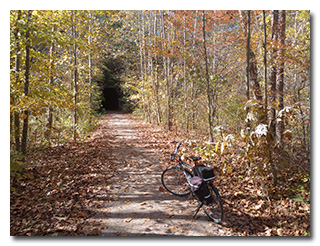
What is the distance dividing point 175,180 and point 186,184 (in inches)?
9.7

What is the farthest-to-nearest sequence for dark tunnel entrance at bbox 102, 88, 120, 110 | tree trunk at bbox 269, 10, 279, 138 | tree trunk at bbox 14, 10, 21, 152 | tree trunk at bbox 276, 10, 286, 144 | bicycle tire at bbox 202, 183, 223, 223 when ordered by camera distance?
dark tunnel entrance at bbox 102, 88, 120, 110
tree trunk at bbox 269, 10, 279, 138
tree trunk at bbox 276, 10, 286, 144
tree trunk at bbox 14, 10, 21, 152
bicycle tire at bbox 202, 183, 223, 223

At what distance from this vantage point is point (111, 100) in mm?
26312

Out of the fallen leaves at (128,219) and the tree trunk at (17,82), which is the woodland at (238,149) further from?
the fallen leaves at (128,219)

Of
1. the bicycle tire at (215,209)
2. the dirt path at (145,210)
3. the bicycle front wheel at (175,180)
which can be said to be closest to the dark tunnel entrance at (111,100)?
the dirt path at (145,210)

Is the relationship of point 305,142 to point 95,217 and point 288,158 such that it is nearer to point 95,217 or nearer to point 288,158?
point 288,158

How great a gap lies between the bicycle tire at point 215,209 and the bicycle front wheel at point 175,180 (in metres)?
0.77

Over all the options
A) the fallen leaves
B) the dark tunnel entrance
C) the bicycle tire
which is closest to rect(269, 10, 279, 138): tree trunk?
the bicycle tire

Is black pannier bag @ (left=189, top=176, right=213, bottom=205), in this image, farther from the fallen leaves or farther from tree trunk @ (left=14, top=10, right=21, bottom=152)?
tree trunk @ (left=14, top=10, right=21, bottom=152)

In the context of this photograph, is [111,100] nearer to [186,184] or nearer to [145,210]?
[186,184]

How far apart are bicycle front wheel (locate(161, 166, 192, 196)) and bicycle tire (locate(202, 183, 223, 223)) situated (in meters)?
0.77

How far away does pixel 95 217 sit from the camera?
2953mm

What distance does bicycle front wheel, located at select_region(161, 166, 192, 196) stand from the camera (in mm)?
3853

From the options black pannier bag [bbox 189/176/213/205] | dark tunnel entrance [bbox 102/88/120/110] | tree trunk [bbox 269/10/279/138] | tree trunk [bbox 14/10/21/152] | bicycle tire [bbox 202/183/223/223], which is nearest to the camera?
bicycle tire [bbox 202/183/223/223]

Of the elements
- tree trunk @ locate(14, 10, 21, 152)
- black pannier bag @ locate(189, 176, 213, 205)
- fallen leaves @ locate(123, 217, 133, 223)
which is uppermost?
tree trunk @ locate(14, 10, 21, 152)
